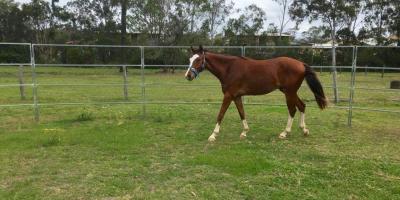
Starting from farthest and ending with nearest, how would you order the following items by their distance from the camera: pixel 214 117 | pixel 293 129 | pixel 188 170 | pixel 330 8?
pixel 330 8
pixel 214 117
pixel 293 129
pixel 188 170

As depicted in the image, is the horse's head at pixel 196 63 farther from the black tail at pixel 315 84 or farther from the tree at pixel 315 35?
the tree at pixel 315 35

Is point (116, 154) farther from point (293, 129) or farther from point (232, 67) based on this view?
point (293, 129)

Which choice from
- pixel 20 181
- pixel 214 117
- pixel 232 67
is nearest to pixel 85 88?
pixel 214 117

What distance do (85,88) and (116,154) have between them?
488 inches

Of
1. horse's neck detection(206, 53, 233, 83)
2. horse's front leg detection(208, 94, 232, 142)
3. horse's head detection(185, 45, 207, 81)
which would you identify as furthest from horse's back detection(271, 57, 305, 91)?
horse's head detection(185, 45, 207, 81)

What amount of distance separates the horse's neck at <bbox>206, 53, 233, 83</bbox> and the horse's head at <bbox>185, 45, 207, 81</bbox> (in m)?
0.13

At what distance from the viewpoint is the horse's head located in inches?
291

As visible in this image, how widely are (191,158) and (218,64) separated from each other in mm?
2319

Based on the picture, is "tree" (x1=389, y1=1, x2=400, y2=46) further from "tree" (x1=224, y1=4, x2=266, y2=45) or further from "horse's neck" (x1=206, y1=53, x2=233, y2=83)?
"horse's neck" (x1=206, y1=53, x2=233, y2=83)

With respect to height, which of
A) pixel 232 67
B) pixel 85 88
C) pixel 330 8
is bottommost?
pixel 85 88

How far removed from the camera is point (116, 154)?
629cm

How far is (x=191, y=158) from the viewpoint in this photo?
6070 millimetres

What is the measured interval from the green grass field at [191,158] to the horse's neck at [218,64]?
119 cm

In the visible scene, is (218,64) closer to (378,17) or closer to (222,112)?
(222,112)
